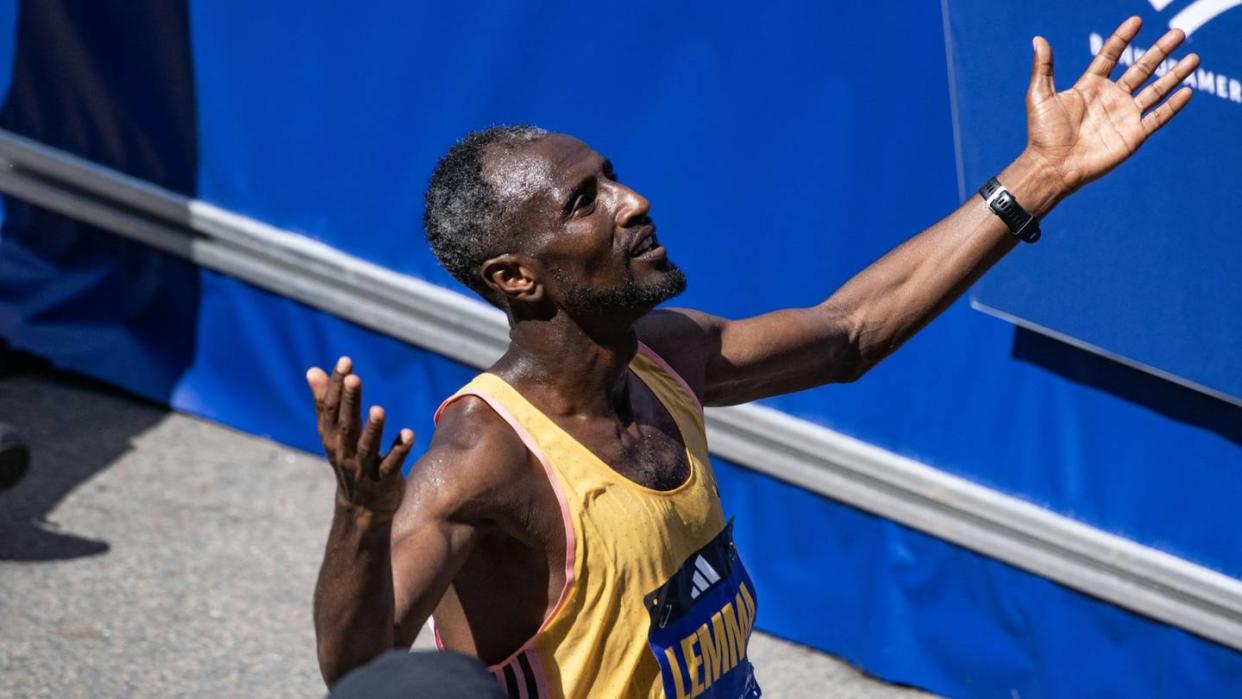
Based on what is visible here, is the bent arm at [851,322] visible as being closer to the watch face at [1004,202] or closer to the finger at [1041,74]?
the watch face at [1004,202]

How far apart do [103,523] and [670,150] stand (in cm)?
207

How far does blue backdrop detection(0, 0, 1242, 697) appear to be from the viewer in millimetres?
4027

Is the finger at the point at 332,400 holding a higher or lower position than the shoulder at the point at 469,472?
higher

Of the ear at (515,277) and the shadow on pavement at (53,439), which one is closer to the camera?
the ear at (515,277)

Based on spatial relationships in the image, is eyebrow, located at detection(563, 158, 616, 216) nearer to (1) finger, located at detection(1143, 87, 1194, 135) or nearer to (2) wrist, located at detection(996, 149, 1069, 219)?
(2) wrist, located at detection(996, 149, 1069, 219)

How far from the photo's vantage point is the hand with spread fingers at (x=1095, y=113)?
3055 mm

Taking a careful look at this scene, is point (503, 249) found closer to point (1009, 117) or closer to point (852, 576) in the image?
point (1009, 117)

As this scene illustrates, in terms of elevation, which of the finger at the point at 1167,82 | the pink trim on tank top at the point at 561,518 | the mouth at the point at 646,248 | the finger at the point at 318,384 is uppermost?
the finger at the point at 1167,82

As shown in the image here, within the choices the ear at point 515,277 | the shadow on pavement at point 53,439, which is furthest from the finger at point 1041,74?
the shadow on pavement at point 53,439

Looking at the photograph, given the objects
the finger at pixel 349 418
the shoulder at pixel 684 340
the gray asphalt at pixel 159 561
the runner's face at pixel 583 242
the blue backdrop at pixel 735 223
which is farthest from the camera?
the gray asphalt at pixel 159 561

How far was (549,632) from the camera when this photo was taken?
2596 mm

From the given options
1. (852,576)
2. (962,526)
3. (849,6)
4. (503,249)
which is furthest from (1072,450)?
(503,249)

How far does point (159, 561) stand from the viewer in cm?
485

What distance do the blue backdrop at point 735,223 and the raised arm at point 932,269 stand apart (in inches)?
24.3
